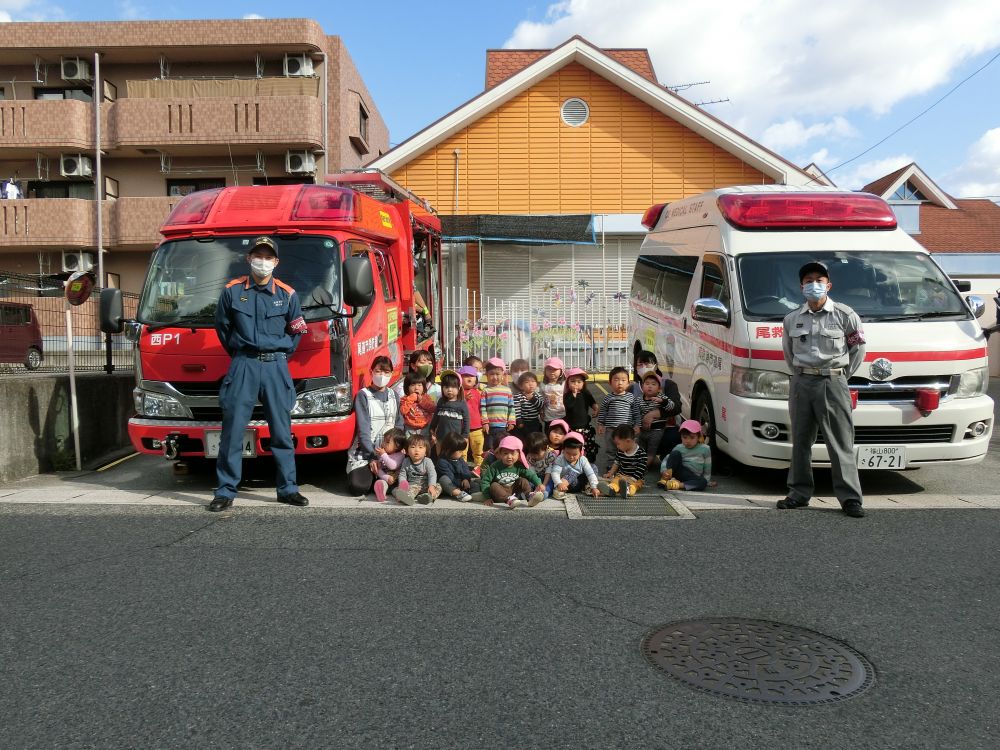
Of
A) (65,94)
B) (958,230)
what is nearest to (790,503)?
(65,94)

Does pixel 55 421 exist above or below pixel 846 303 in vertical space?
below

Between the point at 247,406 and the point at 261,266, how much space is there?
110 centimetres

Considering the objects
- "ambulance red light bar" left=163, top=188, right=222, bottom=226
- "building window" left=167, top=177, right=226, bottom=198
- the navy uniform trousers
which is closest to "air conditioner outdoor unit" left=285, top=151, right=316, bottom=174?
"building window" left=167, top=177, right=226, bottom=198

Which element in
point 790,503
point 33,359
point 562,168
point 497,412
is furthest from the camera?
point 562,168

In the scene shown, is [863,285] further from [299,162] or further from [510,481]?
[299,162]

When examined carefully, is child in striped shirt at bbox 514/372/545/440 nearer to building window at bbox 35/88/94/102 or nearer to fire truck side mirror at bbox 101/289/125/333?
fire truck side mirror at bbox 101/289/125/333

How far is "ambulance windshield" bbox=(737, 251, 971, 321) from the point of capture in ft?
23.8

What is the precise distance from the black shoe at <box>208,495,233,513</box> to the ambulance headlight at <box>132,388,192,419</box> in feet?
3.02

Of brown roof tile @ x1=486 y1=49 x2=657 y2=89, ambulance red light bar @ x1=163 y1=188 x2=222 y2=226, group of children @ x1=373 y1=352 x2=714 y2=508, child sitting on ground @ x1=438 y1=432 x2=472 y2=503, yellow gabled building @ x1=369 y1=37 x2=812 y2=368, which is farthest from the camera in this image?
brown roof tile @ x1=486 y1=49 x2=657 y2=89

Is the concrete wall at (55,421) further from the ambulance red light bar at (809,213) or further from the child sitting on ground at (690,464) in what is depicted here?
the ambulance red light bar at (809,213)

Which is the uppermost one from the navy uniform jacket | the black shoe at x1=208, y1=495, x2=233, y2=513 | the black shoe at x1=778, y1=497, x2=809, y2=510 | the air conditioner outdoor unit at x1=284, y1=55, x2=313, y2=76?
the air conditioner outdoor unit at x1=284, y1=55, x2=313, y2=76

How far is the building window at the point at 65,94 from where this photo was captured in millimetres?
24312

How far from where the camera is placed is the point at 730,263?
7.70 metres

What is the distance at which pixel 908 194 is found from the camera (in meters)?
36.4
